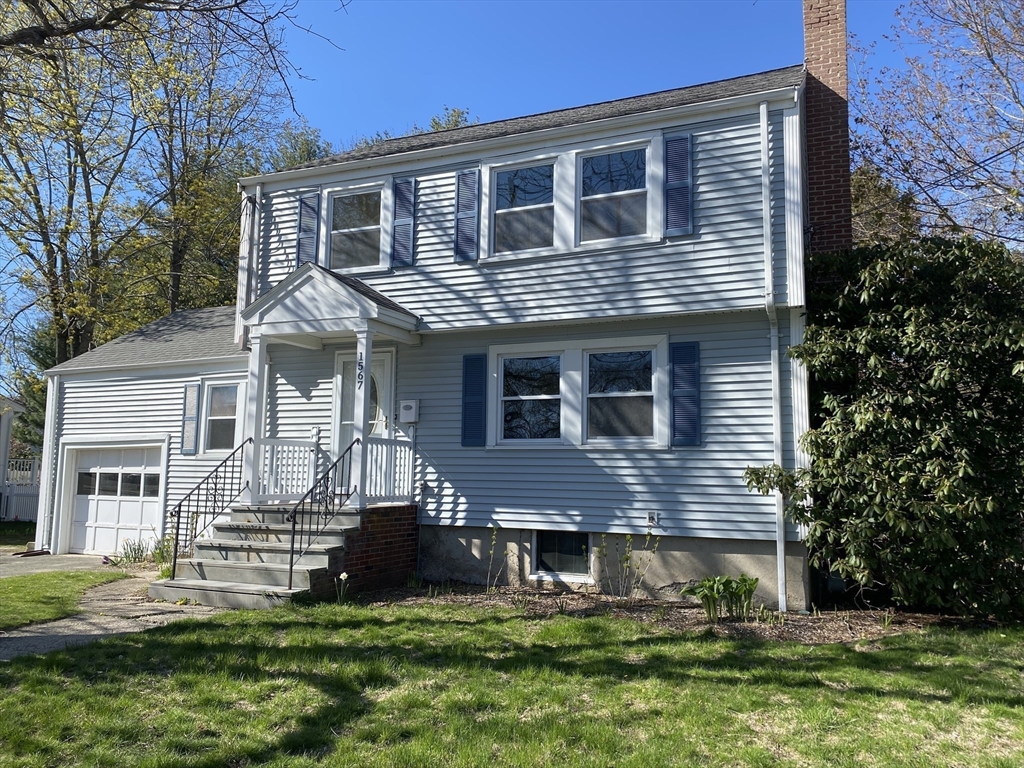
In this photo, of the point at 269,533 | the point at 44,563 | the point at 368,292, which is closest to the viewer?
the point at 269,533

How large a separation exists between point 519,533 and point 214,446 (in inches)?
248

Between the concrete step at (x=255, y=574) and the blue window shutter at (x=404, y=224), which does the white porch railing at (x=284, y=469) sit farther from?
the blue window shutter at (x=404, y=224)

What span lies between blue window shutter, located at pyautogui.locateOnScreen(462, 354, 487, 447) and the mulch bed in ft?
6.56

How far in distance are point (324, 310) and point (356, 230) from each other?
5.97ft

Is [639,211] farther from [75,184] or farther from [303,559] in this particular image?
[75,184]

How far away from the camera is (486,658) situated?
6250 mm

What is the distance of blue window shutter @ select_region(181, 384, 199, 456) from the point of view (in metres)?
13.3

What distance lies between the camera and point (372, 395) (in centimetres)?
1117

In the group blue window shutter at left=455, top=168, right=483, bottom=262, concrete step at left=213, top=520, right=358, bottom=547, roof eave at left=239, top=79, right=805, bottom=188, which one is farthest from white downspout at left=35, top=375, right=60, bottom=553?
blue window shutter at left=455, top=168, right=483, bottom=262

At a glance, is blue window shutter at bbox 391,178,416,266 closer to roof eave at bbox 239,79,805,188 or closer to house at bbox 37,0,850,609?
house at bbox 37,0,850,609

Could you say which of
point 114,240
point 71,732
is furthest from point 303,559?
point 114,240

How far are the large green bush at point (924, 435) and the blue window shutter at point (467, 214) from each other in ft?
14.9

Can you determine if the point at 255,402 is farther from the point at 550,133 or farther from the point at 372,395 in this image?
the point at 550,133

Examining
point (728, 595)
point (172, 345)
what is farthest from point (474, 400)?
point (172, 345)
